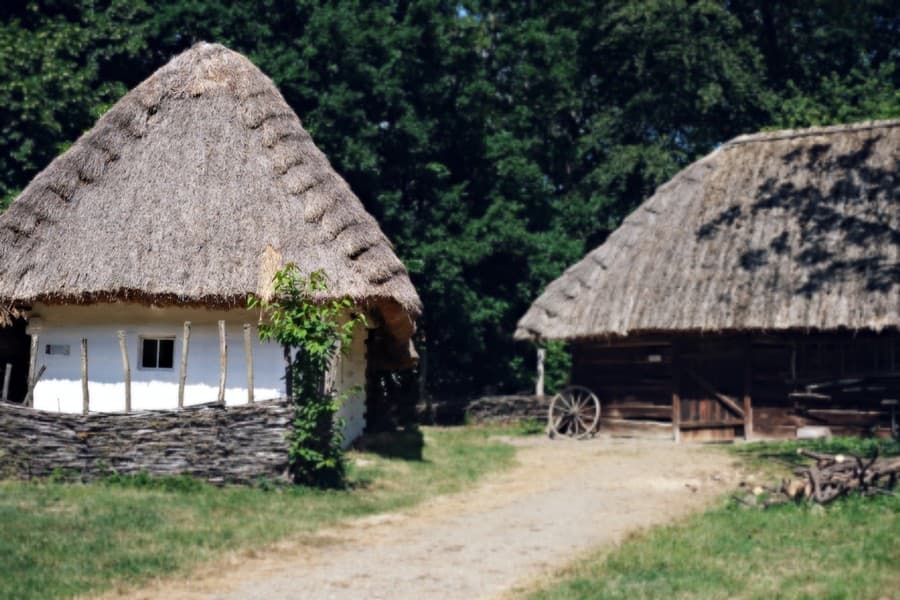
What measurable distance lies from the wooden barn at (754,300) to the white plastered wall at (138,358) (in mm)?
7582

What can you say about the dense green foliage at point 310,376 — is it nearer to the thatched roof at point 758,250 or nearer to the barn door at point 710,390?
the thatched roof at point 758,250

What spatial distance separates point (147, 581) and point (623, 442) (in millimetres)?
13204

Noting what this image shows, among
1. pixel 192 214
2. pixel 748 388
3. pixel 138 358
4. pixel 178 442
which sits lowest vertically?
pixel 178 442

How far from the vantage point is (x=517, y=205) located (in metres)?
28.1

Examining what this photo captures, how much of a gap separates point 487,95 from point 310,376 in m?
15.8

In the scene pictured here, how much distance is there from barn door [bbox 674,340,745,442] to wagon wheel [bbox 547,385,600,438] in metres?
1.81

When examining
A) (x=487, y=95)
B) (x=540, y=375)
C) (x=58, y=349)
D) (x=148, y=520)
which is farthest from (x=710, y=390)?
(x=148, y=520)

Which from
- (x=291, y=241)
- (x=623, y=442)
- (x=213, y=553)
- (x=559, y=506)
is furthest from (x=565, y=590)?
(x=623, y=442)

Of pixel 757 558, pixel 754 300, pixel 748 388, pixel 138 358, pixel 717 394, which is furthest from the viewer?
pixel 717 394

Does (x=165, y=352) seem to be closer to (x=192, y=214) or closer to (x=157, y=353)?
(x=157, y=353)

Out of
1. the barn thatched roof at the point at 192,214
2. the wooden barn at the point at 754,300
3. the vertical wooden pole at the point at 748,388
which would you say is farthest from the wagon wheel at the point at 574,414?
the barn thatched roof at the point at 192,214

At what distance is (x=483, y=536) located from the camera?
11469 millimetres

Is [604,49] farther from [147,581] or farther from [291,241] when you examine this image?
[147,581]

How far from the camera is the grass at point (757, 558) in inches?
343
